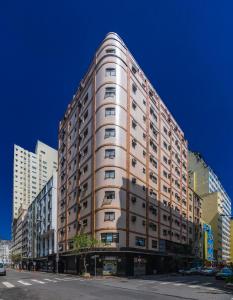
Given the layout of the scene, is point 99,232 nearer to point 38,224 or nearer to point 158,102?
point 158,102

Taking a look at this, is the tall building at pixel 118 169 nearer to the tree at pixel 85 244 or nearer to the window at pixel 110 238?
the window at pixel 110 238

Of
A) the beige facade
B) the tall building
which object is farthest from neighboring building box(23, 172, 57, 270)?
the beige facade

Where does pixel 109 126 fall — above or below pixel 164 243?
above

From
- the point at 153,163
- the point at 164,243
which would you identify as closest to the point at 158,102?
the point at 153,163

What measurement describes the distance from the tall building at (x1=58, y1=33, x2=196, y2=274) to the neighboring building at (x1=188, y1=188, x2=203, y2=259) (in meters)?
15.6

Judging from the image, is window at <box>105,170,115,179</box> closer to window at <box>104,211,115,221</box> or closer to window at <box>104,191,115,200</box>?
window at <box>104,191,115,200</box>

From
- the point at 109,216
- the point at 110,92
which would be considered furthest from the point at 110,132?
the point at 109,216

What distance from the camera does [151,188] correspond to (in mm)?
71438

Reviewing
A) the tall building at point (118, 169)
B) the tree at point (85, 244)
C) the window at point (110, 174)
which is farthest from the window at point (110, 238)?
the window at point (110, 174)

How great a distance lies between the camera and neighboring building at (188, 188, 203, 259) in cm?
10106

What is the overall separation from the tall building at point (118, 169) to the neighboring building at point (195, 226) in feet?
51.0

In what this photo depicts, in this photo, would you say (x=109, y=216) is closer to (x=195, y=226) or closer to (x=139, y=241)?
(x=139, y=241)

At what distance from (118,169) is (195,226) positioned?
54.5m

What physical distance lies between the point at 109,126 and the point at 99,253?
19144 millimetres
